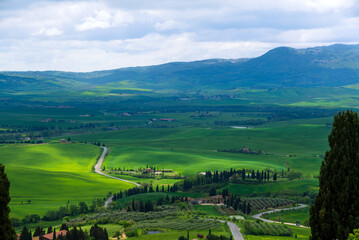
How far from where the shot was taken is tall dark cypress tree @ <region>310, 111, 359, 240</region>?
4153 centimetres

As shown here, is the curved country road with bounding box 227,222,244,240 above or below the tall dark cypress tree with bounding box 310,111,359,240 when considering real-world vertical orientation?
below

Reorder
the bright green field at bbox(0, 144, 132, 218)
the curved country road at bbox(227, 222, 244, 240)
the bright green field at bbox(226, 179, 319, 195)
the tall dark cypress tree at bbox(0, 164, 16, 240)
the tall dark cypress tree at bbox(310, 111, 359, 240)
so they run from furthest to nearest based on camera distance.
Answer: the bright green field at bbox(226, 179, 319, 195), the bright green field at bbox(0, 144, 132, 218), the curved country road at bbox(227, 222, 244, 240), the tall dark cypress tree at bbox(310, 111, 359, 240), the tall dark cypress tree at bbox(0, 164, 16, 240)

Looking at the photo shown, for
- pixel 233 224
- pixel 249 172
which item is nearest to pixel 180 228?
pixel 233 224

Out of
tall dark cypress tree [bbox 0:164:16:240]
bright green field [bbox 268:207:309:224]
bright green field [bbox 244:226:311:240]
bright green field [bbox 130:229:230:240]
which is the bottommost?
bright green field [bbox 268:207:309:224]

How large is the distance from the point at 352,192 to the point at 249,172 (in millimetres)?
139292

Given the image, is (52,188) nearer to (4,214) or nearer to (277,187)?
(277,187)

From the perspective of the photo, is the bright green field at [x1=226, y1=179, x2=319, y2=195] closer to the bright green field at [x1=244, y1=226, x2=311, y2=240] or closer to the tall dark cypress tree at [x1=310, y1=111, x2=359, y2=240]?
→ the bright green field at [x1=244, y1=226, x2=311, y2=240]

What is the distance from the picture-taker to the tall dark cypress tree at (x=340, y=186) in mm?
41531

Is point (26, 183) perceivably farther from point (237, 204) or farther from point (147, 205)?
point (237, 204)

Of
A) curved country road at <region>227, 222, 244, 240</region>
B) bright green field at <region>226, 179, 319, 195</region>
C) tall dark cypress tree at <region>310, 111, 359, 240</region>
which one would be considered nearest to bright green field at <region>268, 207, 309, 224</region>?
curved country road at <region>227, 222, 244, 240</region>

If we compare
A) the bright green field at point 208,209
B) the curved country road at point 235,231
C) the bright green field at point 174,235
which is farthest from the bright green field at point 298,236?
the bright green field at point 208,209

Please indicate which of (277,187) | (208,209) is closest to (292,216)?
(208,209)

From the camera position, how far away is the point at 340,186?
41.9 metres

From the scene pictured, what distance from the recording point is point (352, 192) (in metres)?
41.8
